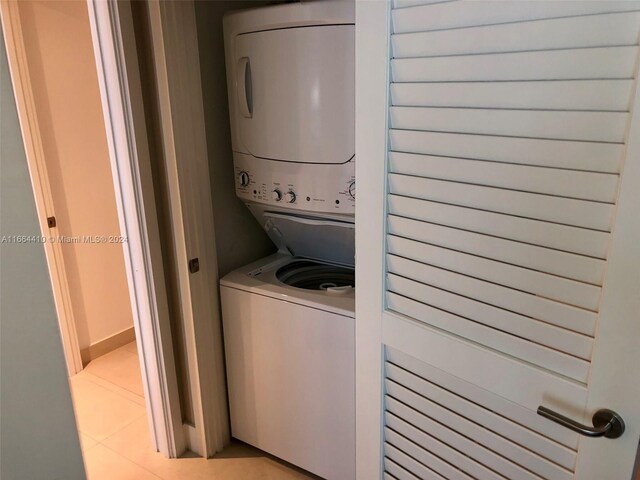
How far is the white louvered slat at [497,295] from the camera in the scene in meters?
0.92

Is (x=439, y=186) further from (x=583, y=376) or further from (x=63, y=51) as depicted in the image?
(x=63, y=51)

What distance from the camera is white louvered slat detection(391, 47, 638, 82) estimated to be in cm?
79

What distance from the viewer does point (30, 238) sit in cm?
61

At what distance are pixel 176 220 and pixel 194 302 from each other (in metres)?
0.32

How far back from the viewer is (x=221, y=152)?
197cm

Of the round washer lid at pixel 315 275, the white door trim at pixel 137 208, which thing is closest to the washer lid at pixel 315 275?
the round washer lid at pixel 315 275

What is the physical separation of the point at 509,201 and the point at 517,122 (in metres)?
0.15

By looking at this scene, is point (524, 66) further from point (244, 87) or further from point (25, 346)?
point (244, 87)

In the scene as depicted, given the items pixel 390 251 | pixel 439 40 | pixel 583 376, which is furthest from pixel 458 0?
pixel 583 376

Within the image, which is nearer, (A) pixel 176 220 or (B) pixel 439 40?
(B) pixel 439 40

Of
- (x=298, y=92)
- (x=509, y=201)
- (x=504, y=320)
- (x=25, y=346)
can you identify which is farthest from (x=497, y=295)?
(x=298, y=92)

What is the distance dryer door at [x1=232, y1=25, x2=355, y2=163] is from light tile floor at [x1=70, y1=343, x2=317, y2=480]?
1.16 meters

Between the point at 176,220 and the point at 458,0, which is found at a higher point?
the point at 458,0

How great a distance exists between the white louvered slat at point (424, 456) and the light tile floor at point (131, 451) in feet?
2.54
